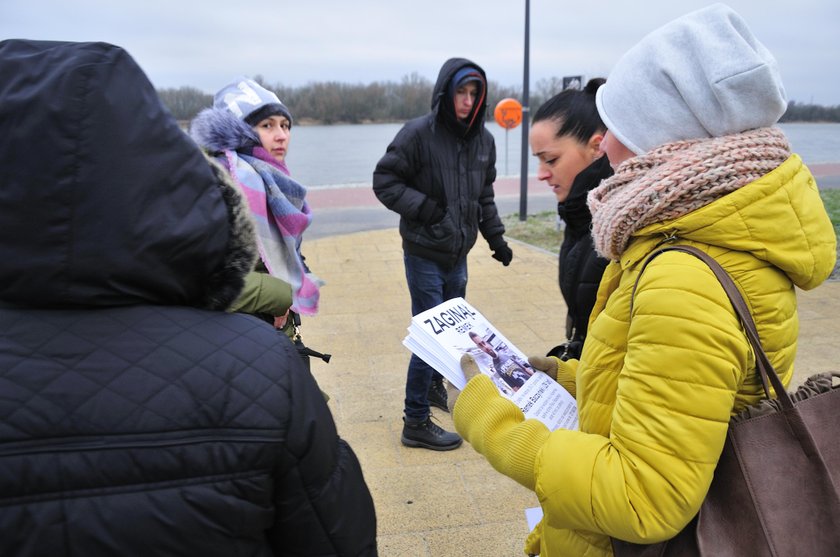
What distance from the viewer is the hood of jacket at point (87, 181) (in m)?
0.86

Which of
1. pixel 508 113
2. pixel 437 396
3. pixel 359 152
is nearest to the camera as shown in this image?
pixel 437 396

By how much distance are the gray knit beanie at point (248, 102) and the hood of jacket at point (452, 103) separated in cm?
90

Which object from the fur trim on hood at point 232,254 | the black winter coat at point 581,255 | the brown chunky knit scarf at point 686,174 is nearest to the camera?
the fur trim on hood at point 232,254

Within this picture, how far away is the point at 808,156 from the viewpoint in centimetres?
2381

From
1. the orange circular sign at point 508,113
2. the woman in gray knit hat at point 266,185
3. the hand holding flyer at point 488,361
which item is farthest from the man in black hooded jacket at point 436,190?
the orange circular sign at point 508,113

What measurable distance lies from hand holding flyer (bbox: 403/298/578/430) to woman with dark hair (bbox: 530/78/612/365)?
41 centimetres

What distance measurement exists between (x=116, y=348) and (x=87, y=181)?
24 cm

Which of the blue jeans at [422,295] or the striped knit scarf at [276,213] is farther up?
the striped knit scarf at [276,213]

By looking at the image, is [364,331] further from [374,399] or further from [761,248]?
[761,248]

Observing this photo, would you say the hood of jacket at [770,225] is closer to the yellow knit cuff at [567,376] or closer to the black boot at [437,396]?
the yellow knit cuff at [567,376]

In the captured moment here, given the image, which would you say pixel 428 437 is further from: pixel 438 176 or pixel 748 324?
pixel 748 324

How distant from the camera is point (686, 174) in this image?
1.16 metres

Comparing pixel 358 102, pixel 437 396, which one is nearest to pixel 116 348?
pixel 437 396

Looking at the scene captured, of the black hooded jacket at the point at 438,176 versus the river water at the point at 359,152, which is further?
the river water at the point at 359,152
